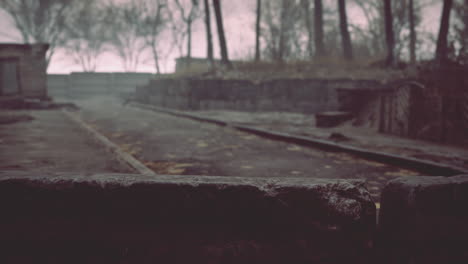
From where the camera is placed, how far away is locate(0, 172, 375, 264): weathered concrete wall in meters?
1.32

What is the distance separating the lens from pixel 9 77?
55.1ft

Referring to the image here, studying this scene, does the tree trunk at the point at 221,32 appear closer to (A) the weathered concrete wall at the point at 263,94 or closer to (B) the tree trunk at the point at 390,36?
(A) the weathered concrete wall at the point at 263,94

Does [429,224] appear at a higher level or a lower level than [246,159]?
higher

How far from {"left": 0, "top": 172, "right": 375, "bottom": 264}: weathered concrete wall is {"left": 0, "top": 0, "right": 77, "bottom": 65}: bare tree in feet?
105

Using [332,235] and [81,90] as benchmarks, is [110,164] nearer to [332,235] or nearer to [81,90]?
[332,235]

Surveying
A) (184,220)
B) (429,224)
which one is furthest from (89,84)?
(429,224)

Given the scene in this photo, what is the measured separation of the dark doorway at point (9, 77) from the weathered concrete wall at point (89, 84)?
14.0m

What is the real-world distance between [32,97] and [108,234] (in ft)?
60.2

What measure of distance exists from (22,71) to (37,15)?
1498cm

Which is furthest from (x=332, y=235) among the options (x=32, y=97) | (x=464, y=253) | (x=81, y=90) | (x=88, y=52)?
(x=88, y=52)

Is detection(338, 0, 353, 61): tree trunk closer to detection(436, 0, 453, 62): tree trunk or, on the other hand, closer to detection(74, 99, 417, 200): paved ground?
detection(436, 0, 453, 62): tree trunk

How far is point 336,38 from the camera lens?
28.3 metres

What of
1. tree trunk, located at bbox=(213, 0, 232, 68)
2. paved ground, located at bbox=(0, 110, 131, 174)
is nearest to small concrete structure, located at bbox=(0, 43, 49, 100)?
tree trunk, located at bbox=(213, 0, 232, 68)

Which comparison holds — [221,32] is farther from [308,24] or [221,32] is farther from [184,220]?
[184,220]
